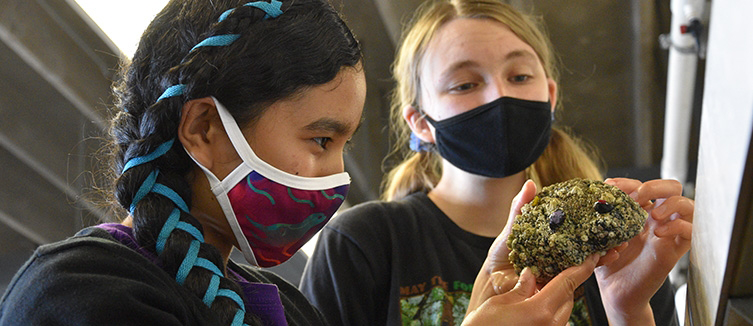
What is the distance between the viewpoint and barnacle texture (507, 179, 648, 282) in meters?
1.35

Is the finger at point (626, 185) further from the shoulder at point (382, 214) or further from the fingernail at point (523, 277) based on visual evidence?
the shoulder at point (382, 214)

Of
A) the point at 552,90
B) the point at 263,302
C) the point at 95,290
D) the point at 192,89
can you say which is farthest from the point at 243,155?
the point at 552,90

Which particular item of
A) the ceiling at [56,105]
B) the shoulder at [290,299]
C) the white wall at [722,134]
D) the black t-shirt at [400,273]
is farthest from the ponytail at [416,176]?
the white wall at [722,134]

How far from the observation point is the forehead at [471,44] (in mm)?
2021

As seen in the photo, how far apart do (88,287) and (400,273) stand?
3.22ft

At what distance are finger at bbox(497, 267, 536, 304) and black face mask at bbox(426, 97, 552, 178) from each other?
0.71 meters

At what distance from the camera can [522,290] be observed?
1320mm

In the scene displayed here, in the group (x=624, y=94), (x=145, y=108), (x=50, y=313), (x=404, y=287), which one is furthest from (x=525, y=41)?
(x=624, y=94)

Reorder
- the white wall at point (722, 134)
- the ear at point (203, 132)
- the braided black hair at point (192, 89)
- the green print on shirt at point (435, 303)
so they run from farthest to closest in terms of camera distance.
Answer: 1. the green print on shirt at point (435, 303)
2. the ear at point (203, 132)
3. the braided black hair at point (192, 89)
4. the white wall at point (722, 134)

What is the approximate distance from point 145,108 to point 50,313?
0.49 m

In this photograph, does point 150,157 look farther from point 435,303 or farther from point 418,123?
point 418,123

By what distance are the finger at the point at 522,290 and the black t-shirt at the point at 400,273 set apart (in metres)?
0.46

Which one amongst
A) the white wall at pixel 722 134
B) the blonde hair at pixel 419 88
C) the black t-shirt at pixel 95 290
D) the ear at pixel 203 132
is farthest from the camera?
the blonde hair at pixel 419 88

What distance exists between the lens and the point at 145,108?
1351mm
